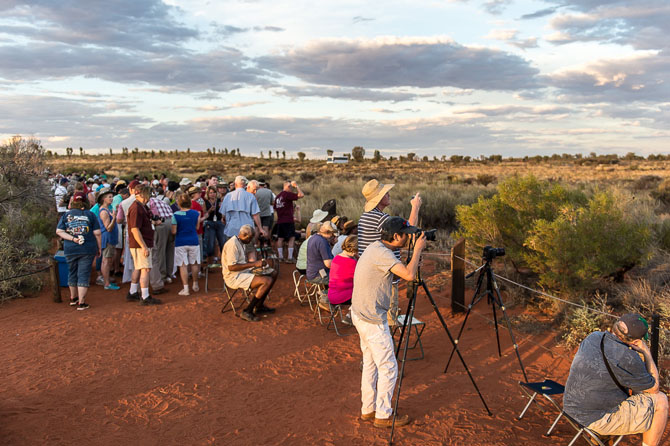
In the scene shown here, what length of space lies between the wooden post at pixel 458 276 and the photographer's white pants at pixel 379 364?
3.58 metres

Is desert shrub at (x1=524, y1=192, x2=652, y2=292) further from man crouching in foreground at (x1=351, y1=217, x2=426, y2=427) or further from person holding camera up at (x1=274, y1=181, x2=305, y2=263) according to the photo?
person holding camera up at (x1=274, y1=181, x2=305, y2=263)

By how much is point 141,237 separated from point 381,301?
508 centimetres

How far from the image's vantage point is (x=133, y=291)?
27.9 feet

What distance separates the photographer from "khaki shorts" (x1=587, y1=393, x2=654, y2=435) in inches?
149

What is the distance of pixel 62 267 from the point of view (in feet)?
30.9

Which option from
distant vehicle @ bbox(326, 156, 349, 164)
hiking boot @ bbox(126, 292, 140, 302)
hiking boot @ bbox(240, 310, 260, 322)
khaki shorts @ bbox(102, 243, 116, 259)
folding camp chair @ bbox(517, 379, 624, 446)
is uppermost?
distant vehicle @ bbox(326, 156, 349, 164)

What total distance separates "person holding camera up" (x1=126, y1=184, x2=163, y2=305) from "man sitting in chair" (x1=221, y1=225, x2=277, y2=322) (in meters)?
1.42

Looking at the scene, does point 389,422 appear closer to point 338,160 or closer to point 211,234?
point 211,234

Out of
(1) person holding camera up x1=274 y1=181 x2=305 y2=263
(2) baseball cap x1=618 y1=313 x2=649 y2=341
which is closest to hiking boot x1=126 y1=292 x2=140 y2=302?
(1) person holding camera up x1=274 y1=181 x2=305 y2=263

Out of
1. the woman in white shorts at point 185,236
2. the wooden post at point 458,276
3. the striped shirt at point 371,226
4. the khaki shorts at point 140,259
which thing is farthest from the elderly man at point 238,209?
the wooden post at point 458,276

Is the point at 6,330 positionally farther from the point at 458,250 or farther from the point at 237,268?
the point at 458,250

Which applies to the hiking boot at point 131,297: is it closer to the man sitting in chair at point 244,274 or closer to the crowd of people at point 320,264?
the crowd of people at point 320,264

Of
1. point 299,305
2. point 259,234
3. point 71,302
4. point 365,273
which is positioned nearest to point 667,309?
point 365,273

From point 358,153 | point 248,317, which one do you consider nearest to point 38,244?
point 248,317
